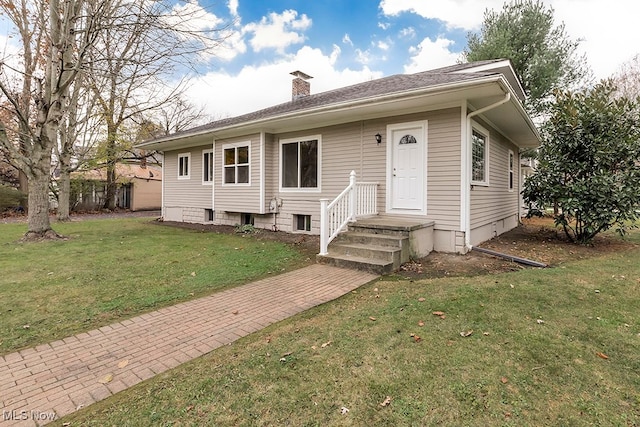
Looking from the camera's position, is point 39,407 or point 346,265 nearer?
point 39,407

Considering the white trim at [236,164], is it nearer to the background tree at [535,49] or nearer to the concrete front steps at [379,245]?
the concrete front steps at [379,245]

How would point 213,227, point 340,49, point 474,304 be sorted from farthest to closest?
point 340,49
point 213,227
point 474,304

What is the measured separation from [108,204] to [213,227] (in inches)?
481

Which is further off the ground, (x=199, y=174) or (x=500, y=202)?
(x=199, y=174)

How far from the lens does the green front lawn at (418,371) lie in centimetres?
198

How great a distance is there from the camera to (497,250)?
668cm

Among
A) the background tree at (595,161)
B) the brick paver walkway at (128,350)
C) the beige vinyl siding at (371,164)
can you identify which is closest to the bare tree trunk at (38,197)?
the beige vinyl siding at (371,164)

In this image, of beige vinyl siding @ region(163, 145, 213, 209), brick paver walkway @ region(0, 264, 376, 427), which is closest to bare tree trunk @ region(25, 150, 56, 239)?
beige vinyl siding @ region(163, 145, 213, 209)

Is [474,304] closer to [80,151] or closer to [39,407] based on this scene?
[39,407]

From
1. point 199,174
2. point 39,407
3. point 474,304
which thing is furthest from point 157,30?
point 474,304

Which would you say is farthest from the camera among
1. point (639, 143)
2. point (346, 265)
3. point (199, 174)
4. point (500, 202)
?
point (199, 174)

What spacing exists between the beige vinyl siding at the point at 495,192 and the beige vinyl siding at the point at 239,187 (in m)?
5.86

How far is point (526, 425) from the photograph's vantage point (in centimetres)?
189

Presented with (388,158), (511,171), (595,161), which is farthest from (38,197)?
(511,171)
